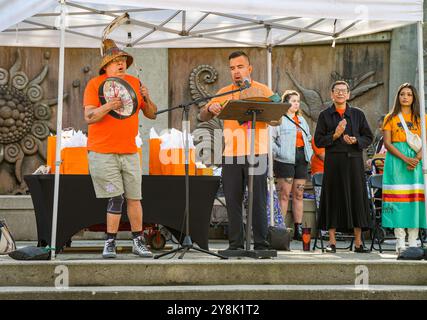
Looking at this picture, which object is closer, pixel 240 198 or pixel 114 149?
pixel 114 149

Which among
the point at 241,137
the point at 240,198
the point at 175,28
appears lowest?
the point at 240,198

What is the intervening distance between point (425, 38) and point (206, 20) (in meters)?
4.46

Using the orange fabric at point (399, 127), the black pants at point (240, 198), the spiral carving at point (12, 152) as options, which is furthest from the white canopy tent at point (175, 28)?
the spiral carving at point (12, 152)

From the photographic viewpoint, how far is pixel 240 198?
320 inches

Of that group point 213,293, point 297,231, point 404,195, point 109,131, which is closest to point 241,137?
point 109,131

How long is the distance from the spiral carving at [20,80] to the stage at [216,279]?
7.21 metres

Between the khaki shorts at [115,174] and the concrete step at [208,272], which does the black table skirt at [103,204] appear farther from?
the concrete step at [208,272]

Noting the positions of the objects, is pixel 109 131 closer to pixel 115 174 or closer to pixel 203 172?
pixel 115 174

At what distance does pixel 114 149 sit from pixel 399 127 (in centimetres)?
334

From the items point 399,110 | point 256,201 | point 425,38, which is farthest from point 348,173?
point 425,38

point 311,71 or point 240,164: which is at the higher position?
point 311,71

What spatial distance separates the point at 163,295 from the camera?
6328 millimetres

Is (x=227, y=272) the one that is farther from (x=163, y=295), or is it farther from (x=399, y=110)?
(x=399, y=110)

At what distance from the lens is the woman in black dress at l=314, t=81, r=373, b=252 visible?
9258 millimetres
